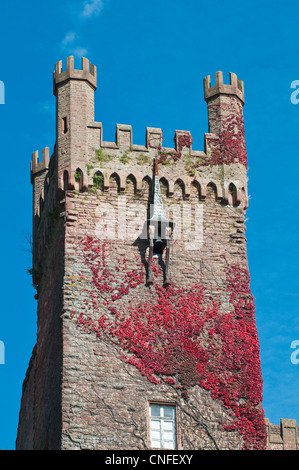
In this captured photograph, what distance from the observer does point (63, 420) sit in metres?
34.3

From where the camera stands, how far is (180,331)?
3662cm

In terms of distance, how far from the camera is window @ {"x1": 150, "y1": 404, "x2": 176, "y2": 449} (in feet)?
115

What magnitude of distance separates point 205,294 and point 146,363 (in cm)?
290

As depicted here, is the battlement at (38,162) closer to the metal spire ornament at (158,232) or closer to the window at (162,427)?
the metal spire ornament at (158,232)

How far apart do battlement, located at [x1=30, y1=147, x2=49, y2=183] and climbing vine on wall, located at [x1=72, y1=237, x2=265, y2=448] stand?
22.0 feet

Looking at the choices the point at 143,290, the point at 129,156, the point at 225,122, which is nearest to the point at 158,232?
the point at 143,290

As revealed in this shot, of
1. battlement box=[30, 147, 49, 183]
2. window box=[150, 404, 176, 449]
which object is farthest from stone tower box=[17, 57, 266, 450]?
battlement box=[30, 147, 49, 183]

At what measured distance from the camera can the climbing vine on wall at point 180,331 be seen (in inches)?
1412

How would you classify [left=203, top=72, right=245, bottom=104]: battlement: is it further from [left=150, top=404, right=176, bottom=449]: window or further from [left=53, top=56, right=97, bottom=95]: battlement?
[left=150, top=404, right=176, bottom=449]: window

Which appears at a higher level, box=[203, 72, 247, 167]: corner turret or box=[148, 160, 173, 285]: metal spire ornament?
box=[203, 72, 247, 167]: corner turret

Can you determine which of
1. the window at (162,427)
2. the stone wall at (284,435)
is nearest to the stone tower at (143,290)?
the window at (162,427)

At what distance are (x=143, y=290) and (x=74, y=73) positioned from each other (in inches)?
281
